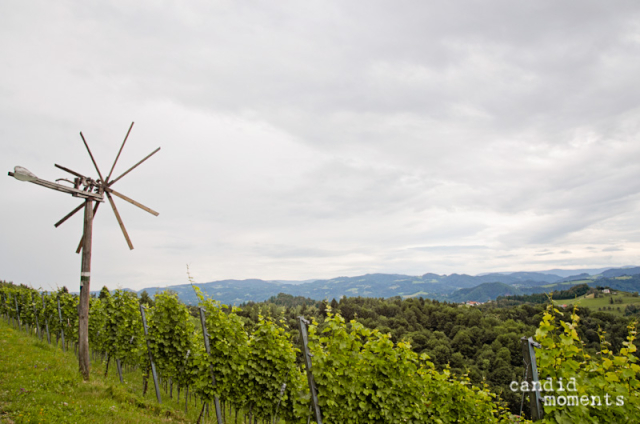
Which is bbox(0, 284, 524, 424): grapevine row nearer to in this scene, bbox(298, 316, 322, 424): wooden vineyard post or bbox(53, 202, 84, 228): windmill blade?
bbox(298, 316, 322, 424): wooden vineyard post

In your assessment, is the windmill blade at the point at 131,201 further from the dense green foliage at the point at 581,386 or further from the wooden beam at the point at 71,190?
the dense green foliage at the point at 581,386

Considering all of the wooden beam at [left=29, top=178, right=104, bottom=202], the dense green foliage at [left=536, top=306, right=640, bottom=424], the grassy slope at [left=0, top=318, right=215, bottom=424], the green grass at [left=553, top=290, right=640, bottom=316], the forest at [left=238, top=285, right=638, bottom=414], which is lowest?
the green grass at [left=553, top=290, right=640, bottom=316]

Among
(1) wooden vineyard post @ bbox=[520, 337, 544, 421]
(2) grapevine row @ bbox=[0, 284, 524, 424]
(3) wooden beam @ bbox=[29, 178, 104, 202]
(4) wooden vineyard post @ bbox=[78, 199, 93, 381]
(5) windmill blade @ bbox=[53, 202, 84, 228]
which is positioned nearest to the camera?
(1) wooden vineyard post @ bbox=[520, 337, 544, 421]

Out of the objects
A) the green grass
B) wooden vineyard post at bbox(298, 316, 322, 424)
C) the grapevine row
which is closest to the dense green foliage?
the grapevine row

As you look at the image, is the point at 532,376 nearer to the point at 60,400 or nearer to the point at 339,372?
the point at 339,372

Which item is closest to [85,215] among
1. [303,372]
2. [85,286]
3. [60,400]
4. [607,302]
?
[85,286]

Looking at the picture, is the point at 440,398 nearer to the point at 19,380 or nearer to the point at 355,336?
the point at 355,336

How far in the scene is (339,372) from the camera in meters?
6.15

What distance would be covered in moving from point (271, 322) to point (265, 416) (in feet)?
7.75

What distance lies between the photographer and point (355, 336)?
20.4 feet

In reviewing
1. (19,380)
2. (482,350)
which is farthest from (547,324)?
(482,350)

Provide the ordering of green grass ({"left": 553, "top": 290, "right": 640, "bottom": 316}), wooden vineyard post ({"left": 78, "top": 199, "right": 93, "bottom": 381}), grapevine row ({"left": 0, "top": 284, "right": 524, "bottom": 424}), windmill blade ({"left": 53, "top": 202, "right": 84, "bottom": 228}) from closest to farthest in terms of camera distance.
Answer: grapevine row ({"left": 0, "top": 284, "right": 524, "bottom": 424}) < wooden vineyard post ({"left": 78, "top": 199, "right": 93, "bottom": 381}) < windmill blade ({"left": 53, "top": 202, "right": 84, "bottom": 228}) < green grass ({"left": 553, "top": 290, "right": 640, "bottom": 316})

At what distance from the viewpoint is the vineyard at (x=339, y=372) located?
15.1 ft

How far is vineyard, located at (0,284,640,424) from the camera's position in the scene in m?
4.61
